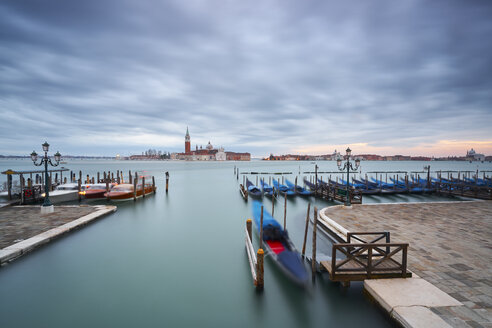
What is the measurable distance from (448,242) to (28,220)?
17.2 m

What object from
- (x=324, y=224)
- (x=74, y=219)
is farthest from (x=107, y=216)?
(x=324, y=224)

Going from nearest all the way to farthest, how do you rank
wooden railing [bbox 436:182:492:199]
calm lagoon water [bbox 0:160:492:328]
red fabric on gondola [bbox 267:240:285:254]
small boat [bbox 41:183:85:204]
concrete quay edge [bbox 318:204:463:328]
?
1. concrete quay edge [bbox 318:204:463:328]
2. calm lagoon water [bbox 0:160:492:328]
3. red fabric on gondola [bbox 267:240:285:254]
4. small boat [bbox 41:183:85:204]
5. wooden railing [bbox 436:182:492:199]

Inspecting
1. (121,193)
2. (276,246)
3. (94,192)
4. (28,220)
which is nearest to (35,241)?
(28,220)

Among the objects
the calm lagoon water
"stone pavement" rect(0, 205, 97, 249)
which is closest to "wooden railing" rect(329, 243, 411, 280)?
the calm lagoon water

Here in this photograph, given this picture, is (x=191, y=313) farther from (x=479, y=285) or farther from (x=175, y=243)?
(x=479, y=285)

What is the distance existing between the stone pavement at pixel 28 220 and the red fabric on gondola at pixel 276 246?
9.27 meters

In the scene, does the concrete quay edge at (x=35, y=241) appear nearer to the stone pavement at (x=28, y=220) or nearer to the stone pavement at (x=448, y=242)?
the stone pavement at (x=28, y=220)

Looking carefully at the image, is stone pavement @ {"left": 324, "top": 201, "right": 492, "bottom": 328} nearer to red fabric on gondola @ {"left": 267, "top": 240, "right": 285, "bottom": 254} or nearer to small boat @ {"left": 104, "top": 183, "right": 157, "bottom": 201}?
red fabric on gondola @ {"left": 267, "top": 240, "right": 285, "bottom": 254}

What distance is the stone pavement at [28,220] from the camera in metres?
8.79

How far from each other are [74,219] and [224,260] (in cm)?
855

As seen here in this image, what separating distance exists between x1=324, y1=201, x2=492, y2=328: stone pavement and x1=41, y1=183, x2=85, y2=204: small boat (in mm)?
19733

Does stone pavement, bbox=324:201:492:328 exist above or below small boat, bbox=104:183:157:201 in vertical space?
above

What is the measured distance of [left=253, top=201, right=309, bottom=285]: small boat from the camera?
21.1ft

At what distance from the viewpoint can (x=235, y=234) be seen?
12.0 m
